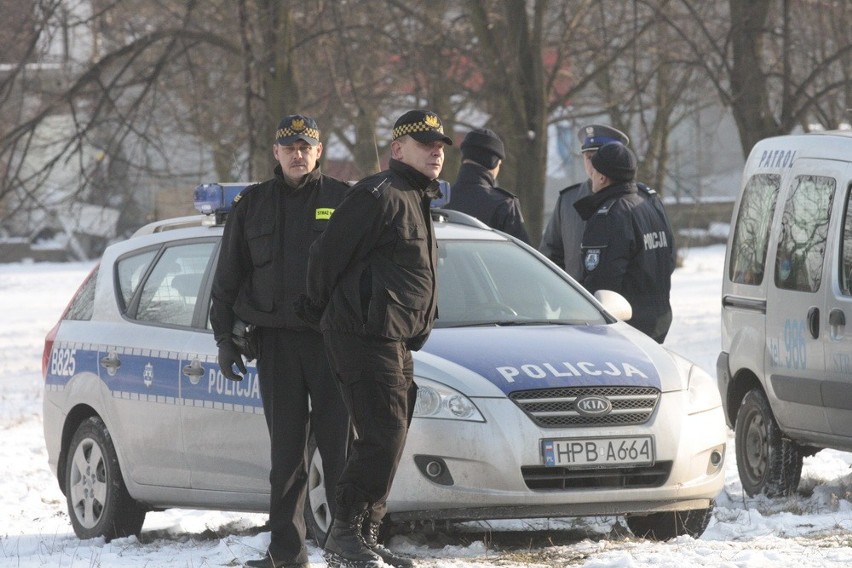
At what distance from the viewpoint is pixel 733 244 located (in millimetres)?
8812

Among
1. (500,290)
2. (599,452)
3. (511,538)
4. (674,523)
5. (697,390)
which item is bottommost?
(511,538)

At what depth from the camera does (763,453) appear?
8.33m

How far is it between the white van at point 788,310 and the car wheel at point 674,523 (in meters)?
1.17

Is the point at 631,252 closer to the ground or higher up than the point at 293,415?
higher up

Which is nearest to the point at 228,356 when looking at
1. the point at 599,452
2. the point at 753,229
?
the point at 599,452

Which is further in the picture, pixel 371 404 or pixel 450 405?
pixel 450 405

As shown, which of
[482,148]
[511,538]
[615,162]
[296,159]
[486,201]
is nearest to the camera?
[296,159]

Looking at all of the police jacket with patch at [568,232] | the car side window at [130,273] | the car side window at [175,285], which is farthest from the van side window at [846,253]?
the car side window at [130,273]

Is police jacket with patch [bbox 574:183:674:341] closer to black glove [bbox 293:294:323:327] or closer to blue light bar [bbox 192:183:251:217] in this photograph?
blue light bar [bbox 192:183:251:217]

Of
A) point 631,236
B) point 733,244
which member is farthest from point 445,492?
point 733,244

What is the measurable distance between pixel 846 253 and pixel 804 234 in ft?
1.51

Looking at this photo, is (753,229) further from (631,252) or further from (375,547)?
(375,547)

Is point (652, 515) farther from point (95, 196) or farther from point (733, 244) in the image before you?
point (95, 196)

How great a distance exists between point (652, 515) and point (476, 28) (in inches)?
399
